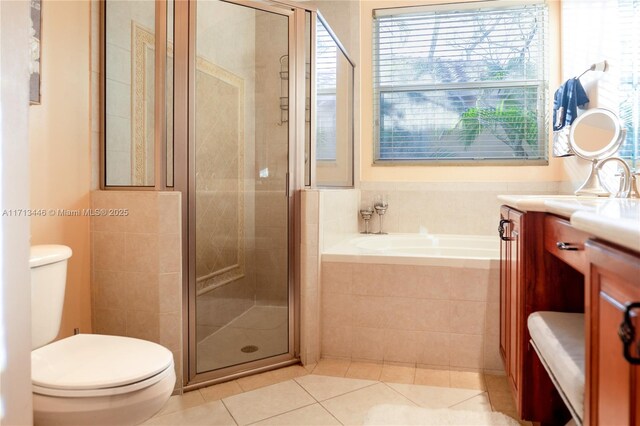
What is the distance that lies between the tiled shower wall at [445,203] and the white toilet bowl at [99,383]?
2361 millimetres

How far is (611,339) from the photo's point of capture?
2.63 feet

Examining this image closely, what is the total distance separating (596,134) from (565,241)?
118cm

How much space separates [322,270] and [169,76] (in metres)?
1.31

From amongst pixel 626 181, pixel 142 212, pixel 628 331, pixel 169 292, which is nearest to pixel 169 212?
pixel 142 212

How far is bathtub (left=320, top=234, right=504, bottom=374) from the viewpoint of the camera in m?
2.35

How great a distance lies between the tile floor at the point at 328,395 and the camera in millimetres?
1893

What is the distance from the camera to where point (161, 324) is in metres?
2.05

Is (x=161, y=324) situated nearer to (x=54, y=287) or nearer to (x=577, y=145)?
(x=54, y=287)

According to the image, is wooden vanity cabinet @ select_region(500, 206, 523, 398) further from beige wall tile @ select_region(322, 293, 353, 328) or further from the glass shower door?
the glass shower door

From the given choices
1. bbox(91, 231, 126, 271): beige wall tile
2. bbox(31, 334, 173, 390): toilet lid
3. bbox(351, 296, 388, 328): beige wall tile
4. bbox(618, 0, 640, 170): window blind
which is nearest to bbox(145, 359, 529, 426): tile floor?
bbox(351, 296, 388, 328): beige wall tile

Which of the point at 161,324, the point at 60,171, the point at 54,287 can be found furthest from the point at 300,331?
the point at 60,171

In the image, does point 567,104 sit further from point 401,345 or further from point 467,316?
point 401,345

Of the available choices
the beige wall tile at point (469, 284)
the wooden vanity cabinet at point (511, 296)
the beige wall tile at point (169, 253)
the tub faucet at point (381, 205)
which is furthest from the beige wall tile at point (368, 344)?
the tub faucet at point (381, 205)

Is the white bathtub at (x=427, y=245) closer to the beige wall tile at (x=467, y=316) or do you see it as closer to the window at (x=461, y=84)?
the beige wall tile at (x=467, y=316)
